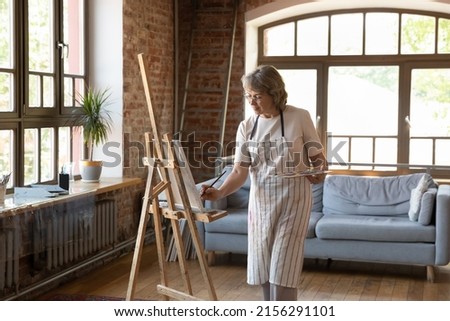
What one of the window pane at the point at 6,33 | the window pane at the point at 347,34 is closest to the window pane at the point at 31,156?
the window pane at the point at 6,33

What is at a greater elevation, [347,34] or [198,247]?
[347,34]

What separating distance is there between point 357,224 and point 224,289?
1.37 m

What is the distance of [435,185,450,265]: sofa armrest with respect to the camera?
6.16 meters

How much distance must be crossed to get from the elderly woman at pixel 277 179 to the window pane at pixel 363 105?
17.2ft

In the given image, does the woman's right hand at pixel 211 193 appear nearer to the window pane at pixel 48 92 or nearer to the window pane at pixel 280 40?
the window pane at pixel 48 92

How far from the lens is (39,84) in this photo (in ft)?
20.5

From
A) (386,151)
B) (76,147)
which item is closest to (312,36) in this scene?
(386,151)

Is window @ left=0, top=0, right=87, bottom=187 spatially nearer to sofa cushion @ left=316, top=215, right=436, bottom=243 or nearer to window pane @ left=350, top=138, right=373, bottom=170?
sofa cushion @ left=316, top=215, right=436, bottom=243

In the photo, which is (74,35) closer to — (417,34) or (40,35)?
(40,35)

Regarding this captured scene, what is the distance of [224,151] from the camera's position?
8969 millimetres

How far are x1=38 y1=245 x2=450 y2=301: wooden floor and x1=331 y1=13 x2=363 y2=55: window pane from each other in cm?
313

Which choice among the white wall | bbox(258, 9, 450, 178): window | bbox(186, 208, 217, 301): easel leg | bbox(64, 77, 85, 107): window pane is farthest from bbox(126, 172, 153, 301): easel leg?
bbox(258, 9, 450, 178): window

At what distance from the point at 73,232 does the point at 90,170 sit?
631 millimetres
